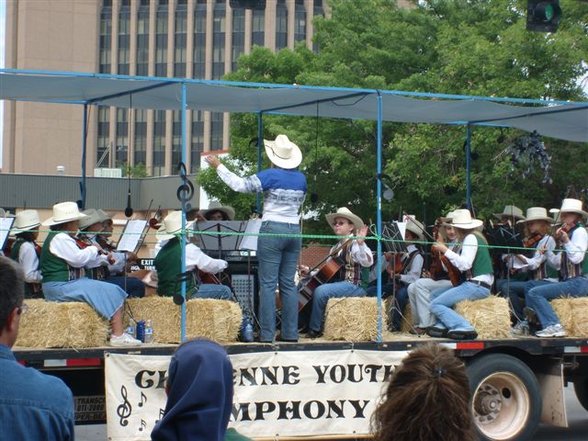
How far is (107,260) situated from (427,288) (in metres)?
3.37

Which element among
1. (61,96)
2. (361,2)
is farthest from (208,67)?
(61,96)

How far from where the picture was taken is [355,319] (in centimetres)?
1127

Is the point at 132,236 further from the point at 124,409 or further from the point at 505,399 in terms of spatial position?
the point at 505,399

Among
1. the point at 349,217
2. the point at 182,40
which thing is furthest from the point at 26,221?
the point at 182,40

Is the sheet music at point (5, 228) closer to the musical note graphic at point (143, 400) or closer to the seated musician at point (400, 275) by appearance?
the musical note graphic at point (143, 400)

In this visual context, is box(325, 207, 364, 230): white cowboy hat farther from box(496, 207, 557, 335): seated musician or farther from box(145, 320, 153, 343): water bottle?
box(145, 320, 153, 343): water bottle

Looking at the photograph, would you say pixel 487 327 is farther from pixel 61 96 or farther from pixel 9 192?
pixel 9 192

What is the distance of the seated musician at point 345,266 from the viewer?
11.7 m

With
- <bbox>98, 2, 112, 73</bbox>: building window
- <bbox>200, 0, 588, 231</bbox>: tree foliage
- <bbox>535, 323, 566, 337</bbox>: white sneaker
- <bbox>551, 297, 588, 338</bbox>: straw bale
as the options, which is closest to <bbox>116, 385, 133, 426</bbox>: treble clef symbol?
<bbox>535, 323, 566, 337</bbox>: white sneaker

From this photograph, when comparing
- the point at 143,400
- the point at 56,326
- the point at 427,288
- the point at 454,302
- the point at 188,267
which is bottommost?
the point at 143,400

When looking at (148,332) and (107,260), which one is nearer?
(148,332)

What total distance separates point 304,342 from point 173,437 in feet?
20.0

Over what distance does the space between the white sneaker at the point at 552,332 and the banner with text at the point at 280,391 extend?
1.75 m

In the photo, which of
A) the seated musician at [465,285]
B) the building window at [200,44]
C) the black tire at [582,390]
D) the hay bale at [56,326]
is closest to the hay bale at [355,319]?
the seated musician at [465,285]
